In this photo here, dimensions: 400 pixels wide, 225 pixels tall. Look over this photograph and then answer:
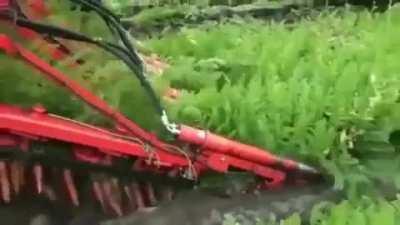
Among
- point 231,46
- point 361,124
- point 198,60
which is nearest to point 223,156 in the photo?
point 361,124

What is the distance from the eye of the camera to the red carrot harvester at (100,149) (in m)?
2.42

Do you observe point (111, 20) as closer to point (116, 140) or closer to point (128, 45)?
point (128, 45)

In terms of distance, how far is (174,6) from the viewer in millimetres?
5109

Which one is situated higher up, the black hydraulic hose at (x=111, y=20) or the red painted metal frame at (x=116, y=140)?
the black hydraulic hose at (x=111, y=20)

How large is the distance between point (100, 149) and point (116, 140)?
46mm

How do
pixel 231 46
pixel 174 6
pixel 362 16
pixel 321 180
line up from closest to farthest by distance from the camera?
pixel 321 180 → pixel 231 46 → pixel 362 16 → pixel 174 6

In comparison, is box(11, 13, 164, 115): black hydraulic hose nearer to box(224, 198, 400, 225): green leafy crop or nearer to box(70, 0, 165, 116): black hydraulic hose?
box(70, 0, 165, 116): black hydraulic hose

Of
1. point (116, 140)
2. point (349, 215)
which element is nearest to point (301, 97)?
point (349, 215)

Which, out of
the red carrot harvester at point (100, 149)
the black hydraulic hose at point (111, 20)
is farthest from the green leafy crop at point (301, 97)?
the black hydraulic hose at point (111, 20)

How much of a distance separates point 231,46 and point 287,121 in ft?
2.76

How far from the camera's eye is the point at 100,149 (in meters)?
2.49

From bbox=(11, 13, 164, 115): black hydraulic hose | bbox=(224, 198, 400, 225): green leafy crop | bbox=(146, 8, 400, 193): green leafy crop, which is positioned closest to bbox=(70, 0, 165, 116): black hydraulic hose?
bbox=(11, 13, 164, 115): black hydraulic hose

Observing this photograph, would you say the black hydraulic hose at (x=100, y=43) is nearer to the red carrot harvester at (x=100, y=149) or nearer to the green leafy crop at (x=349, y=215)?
the red carrot harvester at (x=100, y=149)

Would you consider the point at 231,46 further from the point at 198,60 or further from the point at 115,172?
the point at 115,172
